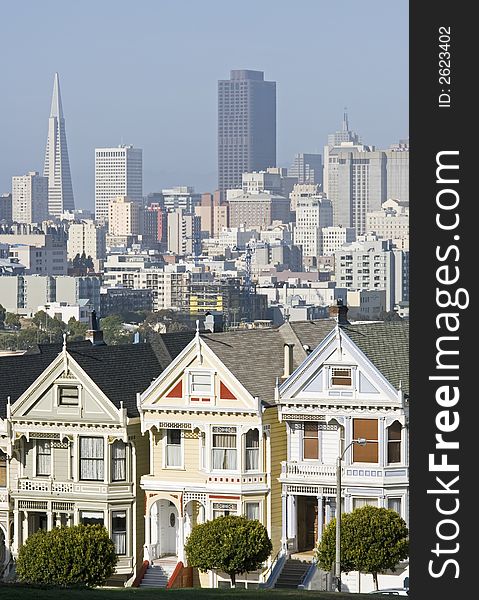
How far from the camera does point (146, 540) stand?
33.5m

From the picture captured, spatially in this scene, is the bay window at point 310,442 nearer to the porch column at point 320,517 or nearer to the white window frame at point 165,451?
the porch column at point 320,517

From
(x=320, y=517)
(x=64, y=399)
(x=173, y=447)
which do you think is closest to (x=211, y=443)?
(x=173, y=447)

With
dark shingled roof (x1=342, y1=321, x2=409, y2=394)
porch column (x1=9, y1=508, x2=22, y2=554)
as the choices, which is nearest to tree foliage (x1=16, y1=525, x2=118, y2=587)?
porch column (x1=9, y1=508, x2=22, y2=554)

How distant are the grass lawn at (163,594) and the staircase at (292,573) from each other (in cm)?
609

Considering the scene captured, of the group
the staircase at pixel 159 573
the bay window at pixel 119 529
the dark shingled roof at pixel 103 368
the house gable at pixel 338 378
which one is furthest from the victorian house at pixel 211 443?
the dark shingled roof at pixel 103 368

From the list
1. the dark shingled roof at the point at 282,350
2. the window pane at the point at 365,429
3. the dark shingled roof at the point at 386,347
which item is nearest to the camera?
the window pane at the point at 365,429

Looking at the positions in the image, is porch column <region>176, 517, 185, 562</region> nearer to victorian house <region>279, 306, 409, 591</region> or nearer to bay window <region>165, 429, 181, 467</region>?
bay window <region>165, 429, 181, 467</region>

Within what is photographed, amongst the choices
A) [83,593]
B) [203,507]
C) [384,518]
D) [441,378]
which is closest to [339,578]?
[384,518]

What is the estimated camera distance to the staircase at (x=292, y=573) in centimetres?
3189

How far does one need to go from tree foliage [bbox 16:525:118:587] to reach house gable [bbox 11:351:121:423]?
2554 millimetres

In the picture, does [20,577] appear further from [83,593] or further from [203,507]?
[83,593]

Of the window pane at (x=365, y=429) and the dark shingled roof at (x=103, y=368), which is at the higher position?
the dark shingled roof at (x=103, y=368)

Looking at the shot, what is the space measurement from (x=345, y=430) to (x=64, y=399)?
5292 mm

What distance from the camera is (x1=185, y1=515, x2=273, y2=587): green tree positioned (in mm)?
31438
